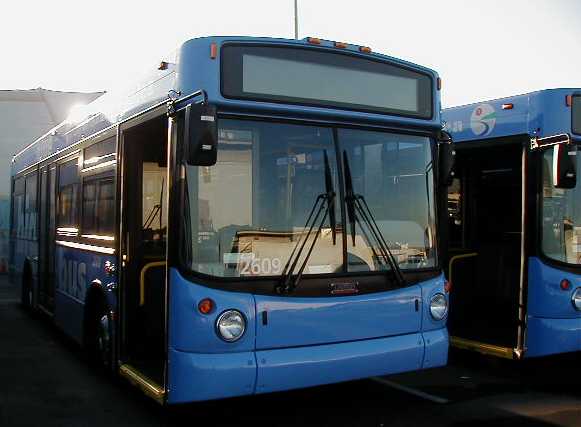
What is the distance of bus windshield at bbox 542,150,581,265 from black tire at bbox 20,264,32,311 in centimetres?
828

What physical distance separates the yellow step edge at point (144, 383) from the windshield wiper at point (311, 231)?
1179mm

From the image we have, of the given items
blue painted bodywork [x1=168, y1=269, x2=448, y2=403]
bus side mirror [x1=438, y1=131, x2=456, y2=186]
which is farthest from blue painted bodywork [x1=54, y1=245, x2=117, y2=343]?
bus side mirror [x1=438, y1=131, x2=456, y2=186]

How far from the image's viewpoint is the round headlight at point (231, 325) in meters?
4.71

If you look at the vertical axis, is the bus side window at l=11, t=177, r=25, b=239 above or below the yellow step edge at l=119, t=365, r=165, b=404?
above

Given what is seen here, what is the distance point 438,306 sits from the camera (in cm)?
573

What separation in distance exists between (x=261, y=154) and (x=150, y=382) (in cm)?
203

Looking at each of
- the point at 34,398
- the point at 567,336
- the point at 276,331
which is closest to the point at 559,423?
the point at 567,336

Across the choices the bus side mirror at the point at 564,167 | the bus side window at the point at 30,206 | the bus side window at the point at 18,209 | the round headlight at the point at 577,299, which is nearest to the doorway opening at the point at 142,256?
the bus side mirror at the point at 564,167

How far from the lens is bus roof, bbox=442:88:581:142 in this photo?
690 centimetres

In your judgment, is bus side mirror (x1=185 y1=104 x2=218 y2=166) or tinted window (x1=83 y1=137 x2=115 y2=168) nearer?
bus side mirror (x1=185 y1=104 x2=218 y2=166)

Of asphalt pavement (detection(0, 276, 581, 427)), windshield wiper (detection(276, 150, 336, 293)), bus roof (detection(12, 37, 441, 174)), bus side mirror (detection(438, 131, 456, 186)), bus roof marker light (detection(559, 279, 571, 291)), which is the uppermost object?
bus roof (detection(12, 37, 441, 174))

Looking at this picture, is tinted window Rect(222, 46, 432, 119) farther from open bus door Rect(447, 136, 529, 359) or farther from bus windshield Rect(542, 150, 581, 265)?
open bus door Rect(447, 136, 529, 359)

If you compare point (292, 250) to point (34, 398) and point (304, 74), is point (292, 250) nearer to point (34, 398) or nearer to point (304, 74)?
point (304, 74)

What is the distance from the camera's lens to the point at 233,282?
477 cm
